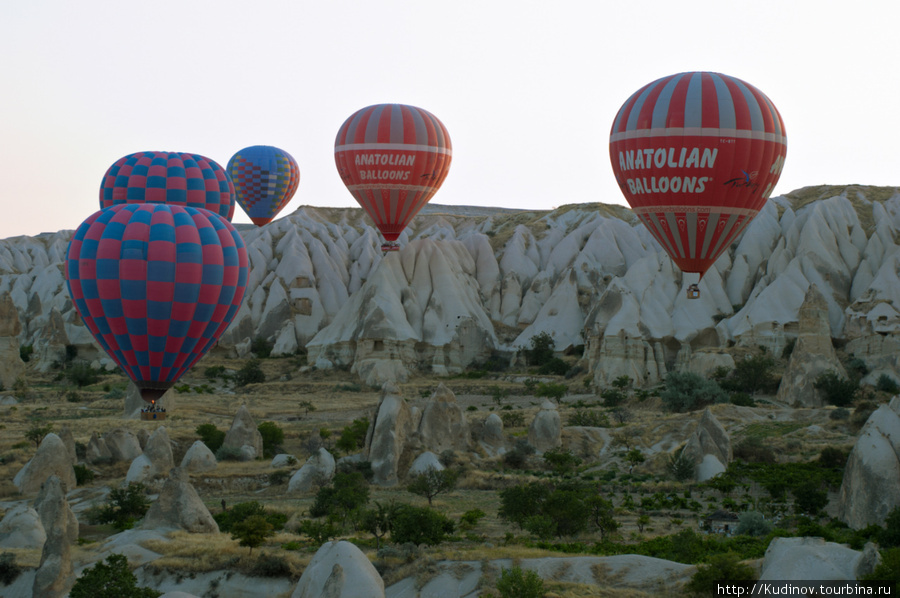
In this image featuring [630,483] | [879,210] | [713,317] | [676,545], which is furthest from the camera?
[879,210]

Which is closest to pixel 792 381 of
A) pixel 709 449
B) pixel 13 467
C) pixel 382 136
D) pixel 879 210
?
pixel 709 449

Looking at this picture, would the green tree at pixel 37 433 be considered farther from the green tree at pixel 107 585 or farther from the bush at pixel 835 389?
the bush at pixel 835 389

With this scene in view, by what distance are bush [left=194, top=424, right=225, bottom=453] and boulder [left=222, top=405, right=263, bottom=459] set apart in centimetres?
35

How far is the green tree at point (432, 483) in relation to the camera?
27234 millimetres

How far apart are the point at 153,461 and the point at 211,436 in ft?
16.2

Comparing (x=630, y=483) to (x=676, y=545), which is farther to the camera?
(x=630, y=483)

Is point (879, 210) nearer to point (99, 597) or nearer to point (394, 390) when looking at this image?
point (394, 390)

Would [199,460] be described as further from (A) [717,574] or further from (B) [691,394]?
(B) [691,394]

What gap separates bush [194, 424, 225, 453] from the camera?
1355 inches

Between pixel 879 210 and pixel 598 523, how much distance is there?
5032 cm

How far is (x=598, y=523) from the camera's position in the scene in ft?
75.7

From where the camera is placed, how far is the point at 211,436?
1367 inches

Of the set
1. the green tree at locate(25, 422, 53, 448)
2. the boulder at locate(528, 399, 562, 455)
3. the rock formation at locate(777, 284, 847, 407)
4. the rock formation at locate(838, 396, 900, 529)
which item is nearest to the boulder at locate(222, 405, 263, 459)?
the green tree at locate(25, 422, 53, 448)

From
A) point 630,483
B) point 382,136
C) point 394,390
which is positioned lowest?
point 630,483
